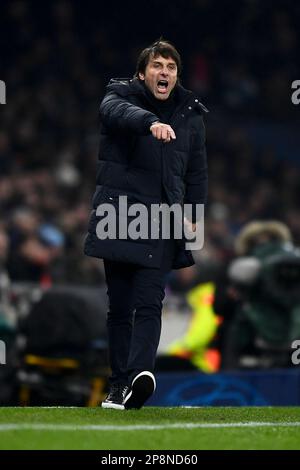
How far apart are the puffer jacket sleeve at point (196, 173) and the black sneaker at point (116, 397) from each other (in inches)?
36.8

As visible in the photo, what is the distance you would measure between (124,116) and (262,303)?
4.63 meters

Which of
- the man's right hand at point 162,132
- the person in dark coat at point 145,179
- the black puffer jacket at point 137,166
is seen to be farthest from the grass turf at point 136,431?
the man's right hand at point 162,132

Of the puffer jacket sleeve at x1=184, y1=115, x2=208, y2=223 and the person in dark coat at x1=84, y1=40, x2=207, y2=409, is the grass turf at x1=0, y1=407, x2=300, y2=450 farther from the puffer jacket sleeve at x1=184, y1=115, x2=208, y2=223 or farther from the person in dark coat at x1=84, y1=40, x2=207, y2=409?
the puffer jacket sleeve at x1=184, y1=115, x2=208, y2=223

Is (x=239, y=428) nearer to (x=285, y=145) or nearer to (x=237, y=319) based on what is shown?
(x=237, y=319)

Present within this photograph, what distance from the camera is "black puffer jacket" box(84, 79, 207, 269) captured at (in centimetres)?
726

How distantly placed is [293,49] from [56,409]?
16138 mm

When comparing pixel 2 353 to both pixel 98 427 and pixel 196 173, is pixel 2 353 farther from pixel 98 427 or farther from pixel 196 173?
pixel 98 427

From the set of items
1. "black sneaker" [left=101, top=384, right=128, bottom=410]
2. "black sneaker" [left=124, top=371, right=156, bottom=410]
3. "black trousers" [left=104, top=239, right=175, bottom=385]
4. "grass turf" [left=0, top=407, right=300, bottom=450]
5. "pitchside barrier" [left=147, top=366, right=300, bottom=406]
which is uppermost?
"black trousers" [left=104, top=239, right=175, bottom=385]

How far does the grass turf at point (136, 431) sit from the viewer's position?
6094 millimetres

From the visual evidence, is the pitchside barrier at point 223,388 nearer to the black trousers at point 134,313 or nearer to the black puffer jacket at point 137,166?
the black trousers at point 134,313

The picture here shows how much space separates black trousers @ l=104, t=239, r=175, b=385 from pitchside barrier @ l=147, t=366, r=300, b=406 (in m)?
2.97

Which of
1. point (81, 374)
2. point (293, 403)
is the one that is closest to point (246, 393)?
point (293, 403)

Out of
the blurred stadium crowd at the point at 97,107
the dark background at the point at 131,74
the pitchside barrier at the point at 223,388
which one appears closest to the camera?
the pitchside barrier at the point at 223,388

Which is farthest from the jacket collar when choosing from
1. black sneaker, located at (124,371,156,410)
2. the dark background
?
the dark background
